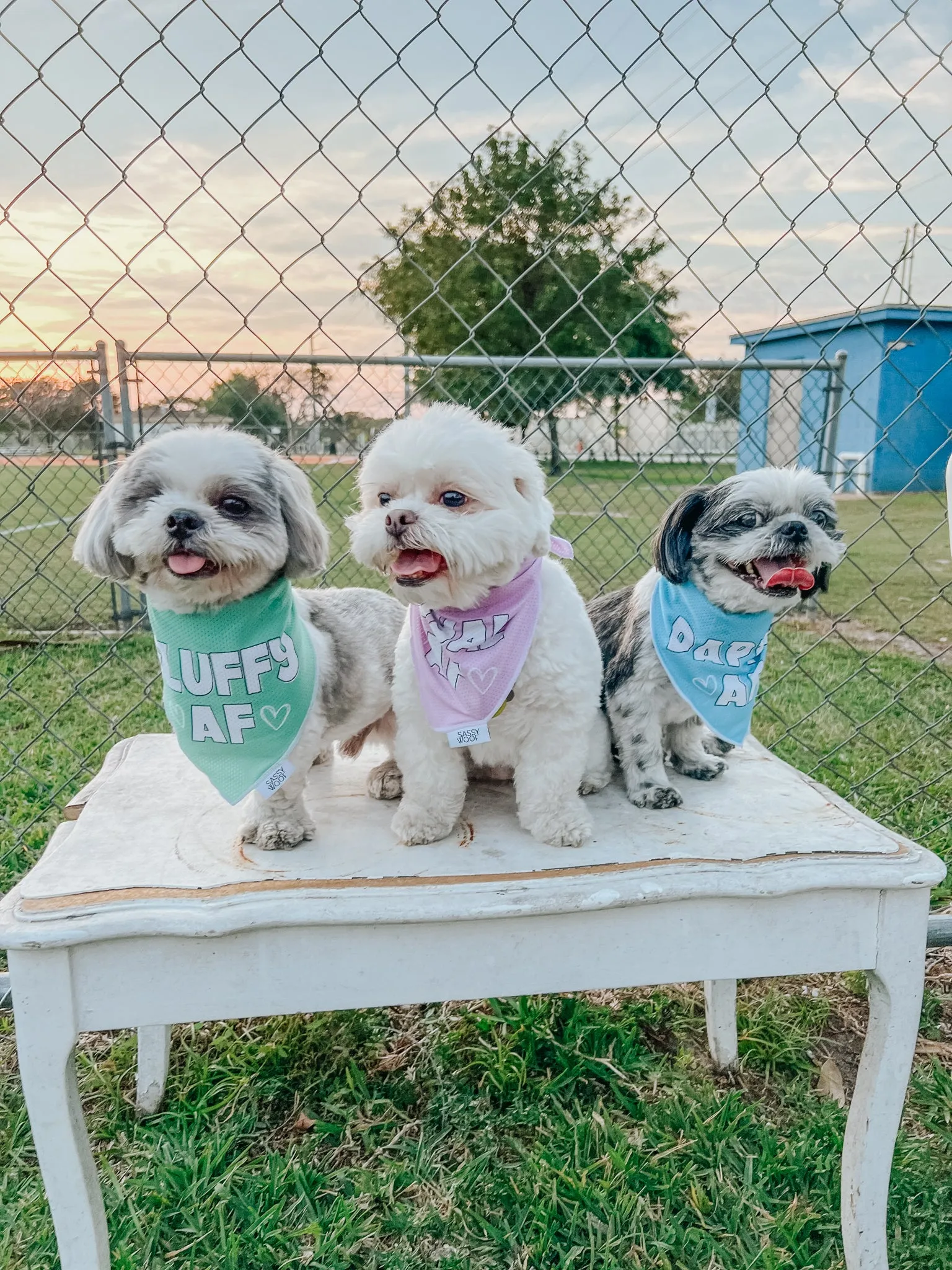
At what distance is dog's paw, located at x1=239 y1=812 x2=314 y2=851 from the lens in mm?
1601

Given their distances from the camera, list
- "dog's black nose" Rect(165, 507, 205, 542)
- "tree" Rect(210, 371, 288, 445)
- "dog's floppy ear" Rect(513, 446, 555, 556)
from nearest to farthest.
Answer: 1. "dog's black nose" Rect(165, 507, 205, 542)
2. "dog's floppy ear" Rect(513, 446, 555, 556)
3. "tree" Rect(210, 371, 288, 445)

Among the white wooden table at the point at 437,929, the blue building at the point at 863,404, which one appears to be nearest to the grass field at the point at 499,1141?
the white wooden table at the point at 437,929

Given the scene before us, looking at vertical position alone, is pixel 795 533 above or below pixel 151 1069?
above

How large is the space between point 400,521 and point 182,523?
357 millimetres

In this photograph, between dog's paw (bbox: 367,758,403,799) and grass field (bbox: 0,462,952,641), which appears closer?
dog's paw (bbox: 367,758,403,799)

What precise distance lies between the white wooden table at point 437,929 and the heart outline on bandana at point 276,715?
0.23 meters

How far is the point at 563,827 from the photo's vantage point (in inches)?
62.9

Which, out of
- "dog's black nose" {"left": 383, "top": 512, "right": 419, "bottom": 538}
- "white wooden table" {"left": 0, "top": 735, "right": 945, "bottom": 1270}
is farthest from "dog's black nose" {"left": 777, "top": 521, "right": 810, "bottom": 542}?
"dog's black nose" {"left": 383, "top": 512, "right": 419, "bottom": 538}

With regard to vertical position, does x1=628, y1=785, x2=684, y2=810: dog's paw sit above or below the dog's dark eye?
A: below

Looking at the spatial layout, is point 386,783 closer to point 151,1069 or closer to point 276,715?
point 276,715

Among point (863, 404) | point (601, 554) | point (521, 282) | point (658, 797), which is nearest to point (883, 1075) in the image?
point (658, 797)

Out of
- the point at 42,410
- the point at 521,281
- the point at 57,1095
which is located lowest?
the point at 57,1095

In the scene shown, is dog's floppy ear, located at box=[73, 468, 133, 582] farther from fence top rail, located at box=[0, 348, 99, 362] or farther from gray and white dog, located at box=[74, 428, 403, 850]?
fence top rail, located at box=[0, 348, 99, 362]

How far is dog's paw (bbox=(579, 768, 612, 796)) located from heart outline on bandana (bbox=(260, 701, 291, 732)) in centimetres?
62
